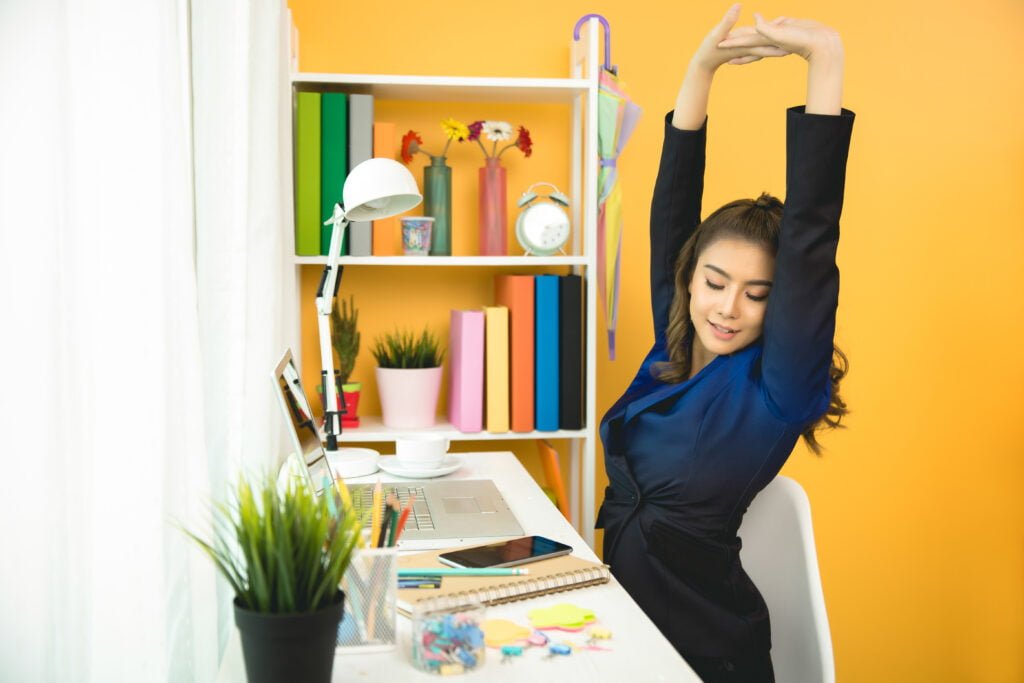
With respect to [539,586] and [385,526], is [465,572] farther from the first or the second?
[385,526]

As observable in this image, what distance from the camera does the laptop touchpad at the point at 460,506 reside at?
1.52m

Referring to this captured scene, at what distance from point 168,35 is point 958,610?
2757mm

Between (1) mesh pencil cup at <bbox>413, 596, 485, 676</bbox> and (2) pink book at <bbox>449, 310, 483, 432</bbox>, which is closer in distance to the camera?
(1) mesh pencil cup at <bbox>413, 596, 485, 676</bbox>

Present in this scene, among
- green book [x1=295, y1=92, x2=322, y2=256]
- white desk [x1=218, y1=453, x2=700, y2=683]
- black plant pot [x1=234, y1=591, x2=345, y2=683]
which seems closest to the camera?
black plant pot [x1=234, y1=591, x2=345, y2=683]

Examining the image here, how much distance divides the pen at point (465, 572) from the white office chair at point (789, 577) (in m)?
0.52

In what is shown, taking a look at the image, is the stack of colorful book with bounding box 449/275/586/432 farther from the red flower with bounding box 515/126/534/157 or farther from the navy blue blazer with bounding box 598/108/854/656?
the navy blue blazer with bounding box 598/108/854/656

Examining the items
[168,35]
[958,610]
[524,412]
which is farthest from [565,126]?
[958,610]

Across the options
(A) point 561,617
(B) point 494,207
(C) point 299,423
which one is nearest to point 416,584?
(A) point 561,617

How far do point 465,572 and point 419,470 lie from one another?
1.99 ft

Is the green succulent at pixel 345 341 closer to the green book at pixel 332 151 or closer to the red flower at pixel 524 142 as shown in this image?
the green book at pixel 332 151

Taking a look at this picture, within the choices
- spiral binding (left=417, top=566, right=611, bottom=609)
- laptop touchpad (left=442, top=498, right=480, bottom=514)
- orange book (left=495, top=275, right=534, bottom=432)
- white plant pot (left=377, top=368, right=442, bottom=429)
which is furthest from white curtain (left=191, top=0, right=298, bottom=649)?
orange book (left=495, top=275, right=534, bottom=432)

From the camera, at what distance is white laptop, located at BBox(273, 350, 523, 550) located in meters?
1.34

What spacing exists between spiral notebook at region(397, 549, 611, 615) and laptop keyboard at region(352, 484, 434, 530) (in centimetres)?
16

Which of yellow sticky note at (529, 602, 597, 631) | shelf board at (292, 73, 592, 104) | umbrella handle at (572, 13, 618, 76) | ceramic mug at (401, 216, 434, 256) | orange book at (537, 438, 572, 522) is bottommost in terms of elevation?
orange book at (537, 438, 572, 522)
